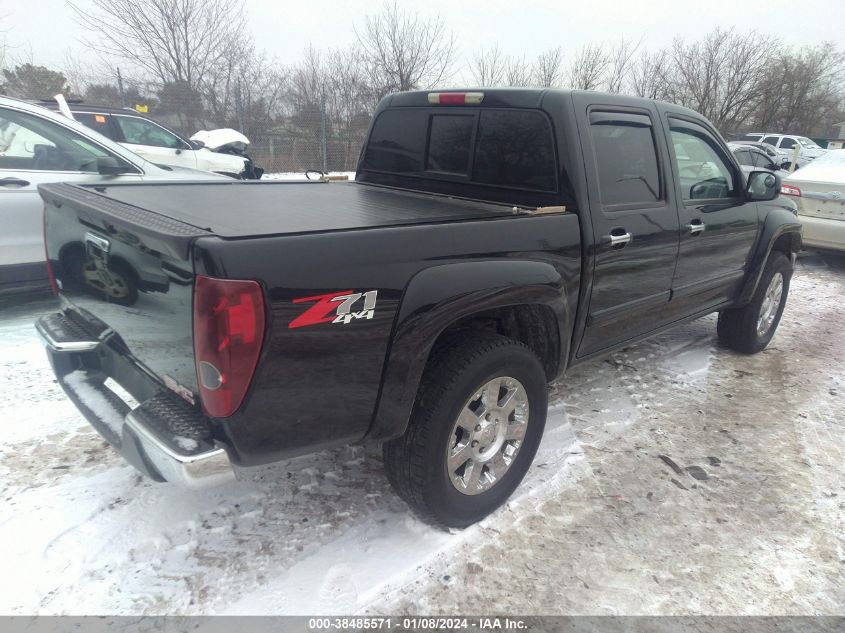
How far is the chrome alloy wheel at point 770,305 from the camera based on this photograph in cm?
473

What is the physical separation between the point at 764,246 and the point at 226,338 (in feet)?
14.0

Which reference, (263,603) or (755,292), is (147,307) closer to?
(263,603)

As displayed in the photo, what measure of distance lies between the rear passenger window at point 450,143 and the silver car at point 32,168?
305cm

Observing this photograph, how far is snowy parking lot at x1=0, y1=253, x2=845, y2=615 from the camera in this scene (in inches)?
86.7

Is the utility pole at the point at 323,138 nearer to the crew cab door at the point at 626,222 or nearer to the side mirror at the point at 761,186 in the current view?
the side mirror at the point at 761,186

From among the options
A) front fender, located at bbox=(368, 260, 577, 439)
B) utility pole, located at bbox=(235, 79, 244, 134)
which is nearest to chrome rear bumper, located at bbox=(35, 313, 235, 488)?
front fender, located at bbox=(368, 260, 577, 439)

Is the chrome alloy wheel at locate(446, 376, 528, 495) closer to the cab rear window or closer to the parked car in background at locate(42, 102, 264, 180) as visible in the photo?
the cab rear window

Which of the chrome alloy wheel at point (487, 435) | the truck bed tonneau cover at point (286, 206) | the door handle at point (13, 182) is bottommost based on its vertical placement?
the chrome alloy wheel at point (487, 435)

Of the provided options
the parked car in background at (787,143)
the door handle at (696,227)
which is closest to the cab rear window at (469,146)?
the door handle at (696,227)

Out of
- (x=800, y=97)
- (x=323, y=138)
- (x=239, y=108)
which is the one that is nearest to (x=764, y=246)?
(x=323, y=138)

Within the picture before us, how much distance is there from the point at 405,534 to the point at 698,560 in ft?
4.29

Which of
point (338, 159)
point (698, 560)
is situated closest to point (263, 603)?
point (698, 560)

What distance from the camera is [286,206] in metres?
2.66

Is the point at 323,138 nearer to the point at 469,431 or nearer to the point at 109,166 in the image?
the point at 109,166
